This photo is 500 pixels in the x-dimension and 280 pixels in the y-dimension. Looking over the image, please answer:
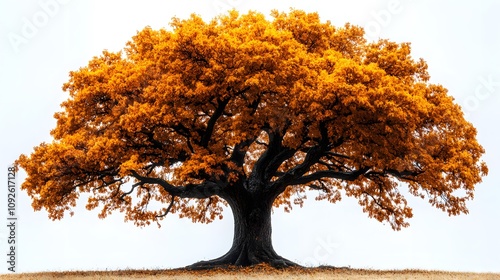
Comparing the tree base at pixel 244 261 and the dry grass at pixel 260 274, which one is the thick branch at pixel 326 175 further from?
the dry grass at pixel 260 274

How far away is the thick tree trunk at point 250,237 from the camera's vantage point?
30.5m

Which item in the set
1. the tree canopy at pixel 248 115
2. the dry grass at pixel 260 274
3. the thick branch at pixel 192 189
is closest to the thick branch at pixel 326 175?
the tree canopy at pixel 248 115

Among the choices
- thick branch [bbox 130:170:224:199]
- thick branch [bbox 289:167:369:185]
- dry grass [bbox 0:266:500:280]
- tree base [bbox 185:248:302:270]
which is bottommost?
dry grass [bbox 0:266:500:280]

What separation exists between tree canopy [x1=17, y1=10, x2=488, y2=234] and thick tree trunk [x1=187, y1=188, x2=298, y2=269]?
1.45 ft

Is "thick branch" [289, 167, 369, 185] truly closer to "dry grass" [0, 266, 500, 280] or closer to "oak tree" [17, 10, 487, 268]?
"oak tree" [17, 10, 487, 268]

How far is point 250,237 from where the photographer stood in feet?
101

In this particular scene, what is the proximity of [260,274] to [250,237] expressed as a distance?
3367 millimetres

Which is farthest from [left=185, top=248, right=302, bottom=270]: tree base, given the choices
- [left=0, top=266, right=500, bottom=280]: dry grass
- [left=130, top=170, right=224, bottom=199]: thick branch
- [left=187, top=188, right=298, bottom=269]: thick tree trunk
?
[left=130, top=170, right=224, bottom=199]: thick branch

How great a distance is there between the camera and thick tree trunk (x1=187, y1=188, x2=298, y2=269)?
100.0 ft

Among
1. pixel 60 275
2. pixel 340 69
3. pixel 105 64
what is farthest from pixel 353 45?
pixel 60 275

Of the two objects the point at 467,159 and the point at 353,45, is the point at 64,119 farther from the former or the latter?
the point at 467,159

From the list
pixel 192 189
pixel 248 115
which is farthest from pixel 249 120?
pixel 192 189

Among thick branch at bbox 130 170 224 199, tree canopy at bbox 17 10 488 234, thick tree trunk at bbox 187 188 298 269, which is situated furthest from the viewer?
thick branch at bbox 130 170 224 199

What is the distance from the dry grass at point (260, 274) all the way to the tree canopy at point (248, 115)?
2.63 m
